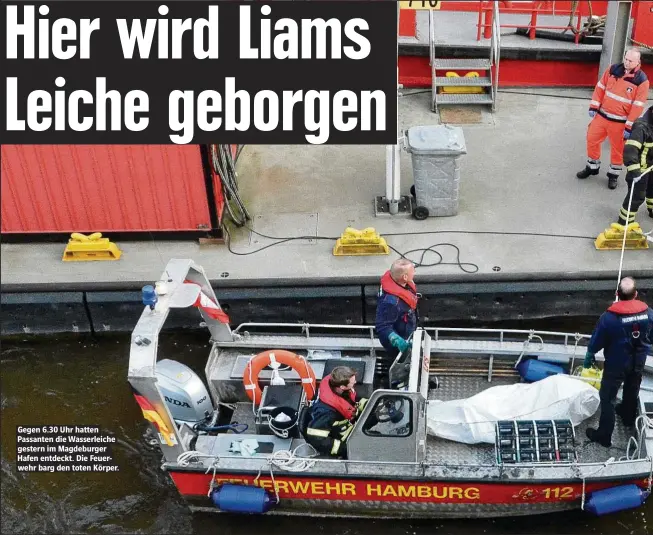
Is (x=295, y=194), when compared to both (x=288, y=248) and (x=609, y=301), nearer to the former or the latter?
(x=288, y=248)

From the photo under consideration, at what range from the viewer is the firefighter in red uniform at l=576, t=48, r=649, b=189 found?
32.2 feet

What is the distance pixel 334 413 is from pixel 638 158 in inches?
187

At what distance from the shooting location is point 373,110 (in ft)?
31.2

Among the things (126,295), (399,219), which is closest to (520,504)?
(399,219)

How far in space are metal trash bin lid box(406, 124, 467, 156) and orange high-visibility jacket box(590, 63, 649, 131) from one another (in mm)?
1842

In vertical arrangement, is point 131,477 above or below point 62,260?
below

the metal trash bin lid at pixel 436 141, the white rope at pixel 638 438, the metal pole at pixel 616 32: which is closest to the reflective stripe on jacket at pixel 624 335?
the white rope at pixel 638 438

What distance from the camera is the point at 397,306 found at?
291 inches

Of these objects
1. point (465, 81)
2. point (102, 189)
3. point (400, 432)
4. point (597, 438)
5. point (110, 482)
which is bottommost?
point (110, 482)

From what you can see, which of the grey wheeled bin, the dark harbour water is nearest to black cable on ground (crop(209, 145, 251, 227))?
the dark harbour water

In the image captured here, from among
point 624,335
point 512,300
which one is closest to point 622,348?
point 624,335

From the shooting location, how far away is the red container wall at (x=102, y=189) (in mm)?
9430

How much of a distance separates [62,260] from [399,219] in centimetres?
406

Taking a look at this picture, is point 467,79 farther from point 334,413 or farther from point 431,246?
point 334,413
